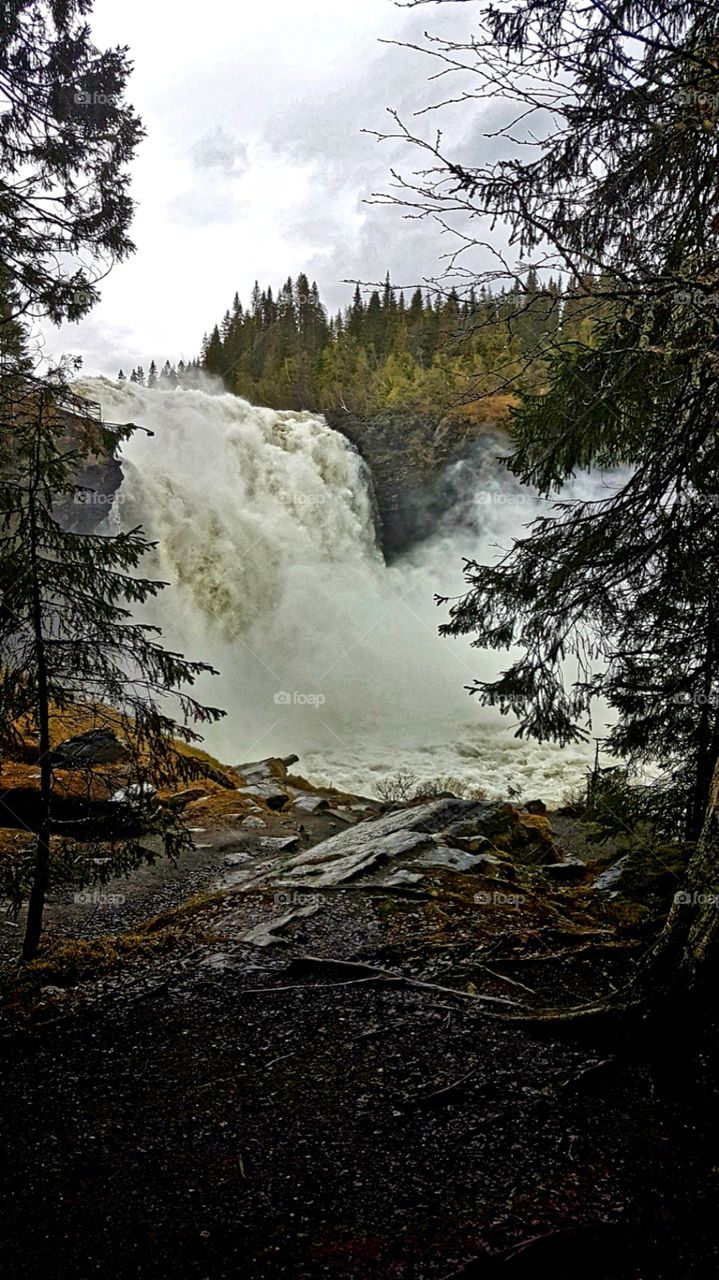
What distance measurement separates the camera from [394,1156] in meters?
2.53

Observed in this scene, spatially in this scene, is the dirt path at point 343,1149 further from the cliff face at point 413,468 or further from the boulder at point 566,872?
the cliff face at point 413,468

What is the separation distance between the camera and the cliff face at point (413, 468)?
32906mm

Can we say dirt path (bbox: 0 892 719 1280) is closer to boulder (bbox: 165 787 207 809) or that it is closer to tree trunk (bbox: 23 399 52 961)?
tree trunk (bbox: 23 399 52 961)

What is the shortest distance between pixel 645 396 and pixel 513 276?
226cm

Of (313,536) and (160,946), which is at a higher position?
→ (313,536)

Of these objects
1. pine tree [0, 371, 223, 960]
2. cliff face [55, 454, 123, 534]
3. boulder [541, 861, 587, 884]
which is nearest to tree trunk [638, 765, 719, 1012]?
pine tree [0, 371, 223, 960]

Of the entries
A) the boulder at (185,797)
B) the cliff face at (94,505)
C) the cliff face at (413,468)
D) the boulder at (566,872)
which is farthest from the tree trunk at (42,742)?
the cliff face at (413,468)

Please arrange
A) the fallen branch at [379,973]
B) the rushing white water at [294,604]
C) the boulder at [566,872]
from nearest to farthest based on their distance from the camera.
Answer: the fallen branch at [379,973]
the boulder at [566,872]
the rushing white water at [294,604]

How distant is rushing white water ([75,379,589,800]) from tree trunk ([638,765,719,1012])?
17.1 m

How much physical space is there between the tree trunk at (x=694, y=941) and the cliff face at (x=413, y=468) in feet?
97.9

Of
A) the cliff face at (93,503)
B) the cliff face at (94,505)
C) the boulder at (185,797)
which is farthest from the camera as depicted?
the cliff face at (94,505)

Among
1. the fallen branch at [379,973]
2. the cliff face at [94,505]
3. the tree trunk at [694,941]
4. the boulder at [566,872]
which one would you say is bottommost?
the boulder at [566,872]

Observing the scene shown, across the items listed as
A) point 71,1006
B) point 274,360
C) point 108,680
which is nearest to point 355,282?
point 108,680

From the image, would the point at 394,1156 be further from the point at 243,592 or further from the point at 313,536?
the point at 313,536
